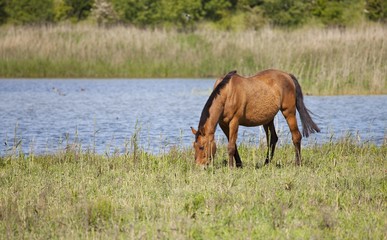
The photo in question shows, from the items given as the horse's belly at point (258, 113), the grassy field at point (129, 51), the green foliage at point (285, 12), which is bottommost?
the green foliage at point (285, 12)

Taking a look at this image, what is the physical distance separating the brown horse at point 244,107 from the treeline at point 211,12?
3018cm

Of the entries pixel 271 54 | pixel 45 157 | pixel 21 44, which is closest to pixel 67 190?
pixel 45 157

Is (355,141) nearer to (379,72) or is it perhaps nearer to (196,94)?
(379,72)

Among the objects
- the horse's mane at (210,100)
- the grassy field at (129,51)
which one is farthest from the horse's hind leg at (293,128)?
the grassy field at (129,51)

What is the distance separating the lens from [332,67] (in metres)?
22.5

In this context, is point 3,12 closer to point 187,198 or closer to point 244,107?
point 244,107

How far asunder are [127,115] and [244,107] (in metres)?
9.19

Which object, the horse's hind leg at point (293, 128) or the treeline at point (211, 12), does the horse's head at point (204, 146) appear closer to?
the horse's hind leg at point (293, 128)

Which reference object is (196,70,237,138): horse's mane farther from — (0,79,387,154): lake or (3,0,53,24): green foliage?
(3,0,53,24): green foliage

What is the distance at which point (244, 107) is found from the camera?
1042 centimetres

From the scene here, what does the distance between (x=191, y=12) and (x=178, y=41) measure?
15.1 meters

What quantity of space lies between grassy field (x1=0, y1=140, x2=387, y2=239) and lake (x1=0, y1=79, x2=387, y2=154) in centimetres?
134

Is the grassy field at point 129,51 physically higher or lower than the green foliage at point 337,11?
higher

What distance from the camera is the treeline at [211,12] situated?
43.5 metres
